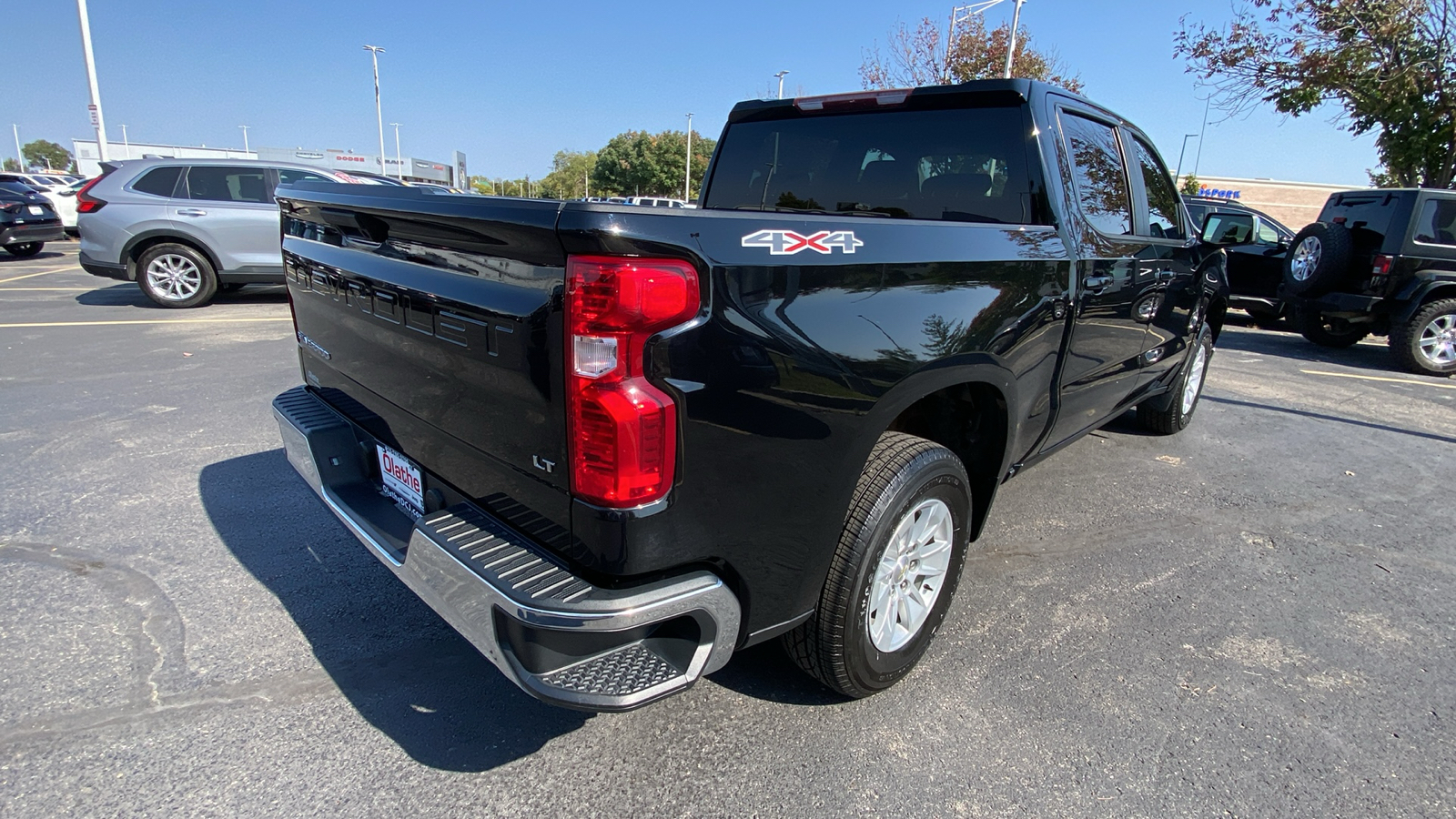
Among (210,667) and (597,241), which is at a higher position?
(597,241)

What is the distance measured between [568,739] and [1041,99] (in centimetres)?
293

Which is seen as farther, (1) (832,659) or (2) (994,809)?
(1) (832,659)

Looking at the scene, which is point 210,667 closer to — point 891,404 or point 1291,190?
point 891,404

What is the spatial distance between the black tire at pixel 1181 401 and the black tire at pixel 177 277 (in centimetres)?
1029

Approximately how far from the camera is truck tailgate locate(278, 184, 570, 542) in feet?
5.60

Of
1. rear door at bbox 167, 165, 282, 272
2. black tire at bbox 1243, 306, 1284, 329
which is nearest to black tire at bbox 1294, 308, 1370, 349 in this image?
black tire at bbox 1243, 306, 1284, 329

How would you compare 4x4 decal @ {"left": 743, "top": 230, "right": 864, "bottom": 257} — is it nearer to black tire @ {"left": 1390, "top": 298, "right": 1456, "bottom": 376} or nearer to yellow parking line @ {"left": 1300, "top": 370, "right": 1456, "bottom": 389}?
yellow parking line @ {"left": 1300, "top": 370, "right": 1456, "bottom": 389}

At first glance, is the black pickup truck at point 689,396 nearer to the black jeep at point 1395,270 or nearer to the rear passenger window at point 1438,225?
the black jeep at point 1395,270

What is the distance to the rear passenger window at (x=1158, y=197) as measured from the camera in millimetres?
3938

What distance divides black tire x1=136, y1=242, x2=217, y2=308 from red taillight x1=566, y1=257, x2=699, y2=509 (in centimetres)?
996

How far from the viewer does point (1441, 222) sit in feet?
26.5

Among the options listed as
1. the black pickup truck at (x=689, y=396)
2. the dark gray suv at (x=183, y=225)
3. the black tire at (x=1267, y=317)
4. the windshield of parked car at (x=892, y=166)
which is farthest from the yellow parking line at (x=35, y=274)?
the black tire at (x=1267, y=317)

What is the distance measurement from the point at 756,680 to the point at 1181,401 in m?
4.32

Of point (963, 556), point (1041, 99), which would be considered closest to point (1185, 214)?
point (1041, 99)
